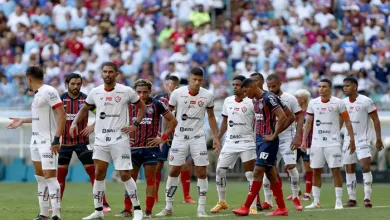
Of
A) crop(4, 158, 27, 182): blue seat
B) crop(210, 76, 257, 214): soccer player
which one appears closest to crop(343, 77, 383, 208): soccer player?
crop(210, 76, 257, 214): soccer player

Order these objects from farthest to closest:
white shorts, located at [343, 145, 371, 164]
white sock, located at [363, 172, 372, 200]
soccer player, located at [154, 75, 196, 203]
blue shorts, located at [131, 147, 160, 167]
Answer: soccer player, located at [154, 75, 196, 203] → white shorts, located at [343, 145, 371, 164] → white sock, located at [363, 172, 372, 200] → blue shorts, located at [131, 147, 160, 167]

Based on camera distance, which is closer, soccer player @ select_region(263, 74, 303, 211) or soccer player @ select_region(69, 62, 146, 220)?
soccer player @ select_region(69, 62, 146, 220)

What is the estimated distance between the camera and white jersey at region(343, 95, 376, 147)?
20.3 metres

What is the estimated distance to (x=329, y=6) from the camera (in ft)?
115

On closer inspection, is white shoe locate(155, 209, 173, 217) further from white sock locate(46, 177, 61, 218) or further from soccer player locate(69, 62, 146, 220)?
white sock locate(46, 177, 61, 218)

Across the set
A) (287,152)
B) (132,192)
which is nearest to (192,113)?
(132,192)

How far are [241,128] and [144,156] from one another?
5.80ft

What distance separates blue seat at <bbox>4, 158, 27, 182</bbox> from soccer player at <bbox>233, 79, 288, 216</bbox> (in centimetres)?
1458

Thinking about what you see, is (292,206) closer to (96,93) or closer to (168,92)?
(168,92)

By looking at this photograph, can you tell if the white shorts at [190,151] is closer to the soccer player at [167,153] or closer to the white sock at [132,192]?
the white sock at [132,192]

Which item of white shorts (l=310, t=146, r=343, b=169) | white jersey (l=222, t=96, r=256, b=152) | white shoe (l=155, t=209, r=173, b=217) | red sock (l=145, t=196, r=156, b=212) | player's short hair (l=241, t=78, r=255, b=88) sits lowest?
white shoe (l=155, t=209, r=173, b=217)

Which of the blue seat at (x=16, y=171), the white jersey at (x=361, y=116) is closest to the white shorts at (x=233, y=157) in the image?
the white jersey at (x=361, y=116)

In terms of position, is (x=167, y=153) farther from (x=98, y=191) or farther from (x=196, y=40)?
(x=196, y=40)

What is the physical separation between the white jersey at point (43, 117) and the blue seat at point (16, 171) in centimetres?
1521
